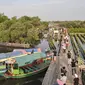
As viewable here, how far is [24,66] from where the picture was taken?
2420 centimetres

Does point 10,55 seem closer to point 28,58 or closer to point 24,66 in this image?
point 28,58

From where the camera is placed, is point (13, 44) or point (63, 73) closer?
point (63, 73)

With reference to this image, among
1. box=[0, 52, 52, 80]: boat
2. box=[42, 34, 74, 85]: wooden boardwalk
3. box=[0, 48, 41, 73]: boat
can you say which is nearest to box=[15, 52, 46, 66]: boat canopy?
box=[0, 52, 52, 80]: boat

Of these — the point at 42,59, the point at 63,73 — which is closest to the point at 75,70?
the point at 63,73

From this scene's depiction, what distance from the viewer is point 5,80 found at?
23344mm

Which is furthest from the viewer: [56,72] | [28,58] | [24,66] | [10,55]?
[10,55]

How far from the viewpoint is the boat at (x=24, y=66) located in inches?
926

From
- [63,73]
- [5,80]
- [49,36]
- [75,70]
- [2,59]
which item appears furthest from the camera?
[49,36]

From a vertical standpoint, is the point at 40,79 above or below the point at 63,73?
below

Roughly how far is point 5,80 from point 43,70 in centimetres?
409

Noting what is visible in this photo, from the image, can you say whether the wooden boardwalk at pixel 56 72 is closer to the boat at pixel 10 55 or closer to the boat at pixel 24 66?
the boat at pixel 24 66

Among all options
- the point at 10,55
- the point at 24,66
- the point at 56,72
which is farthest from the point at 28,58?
the point at 56,72

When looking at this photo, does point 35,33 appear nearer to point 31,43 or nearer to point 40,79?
point 31,43

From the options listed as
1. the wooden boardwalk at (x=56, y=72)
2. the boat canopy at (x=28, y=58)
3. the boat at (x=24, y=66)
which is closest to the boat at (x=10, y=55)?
the boat at (x=24, y=66)
